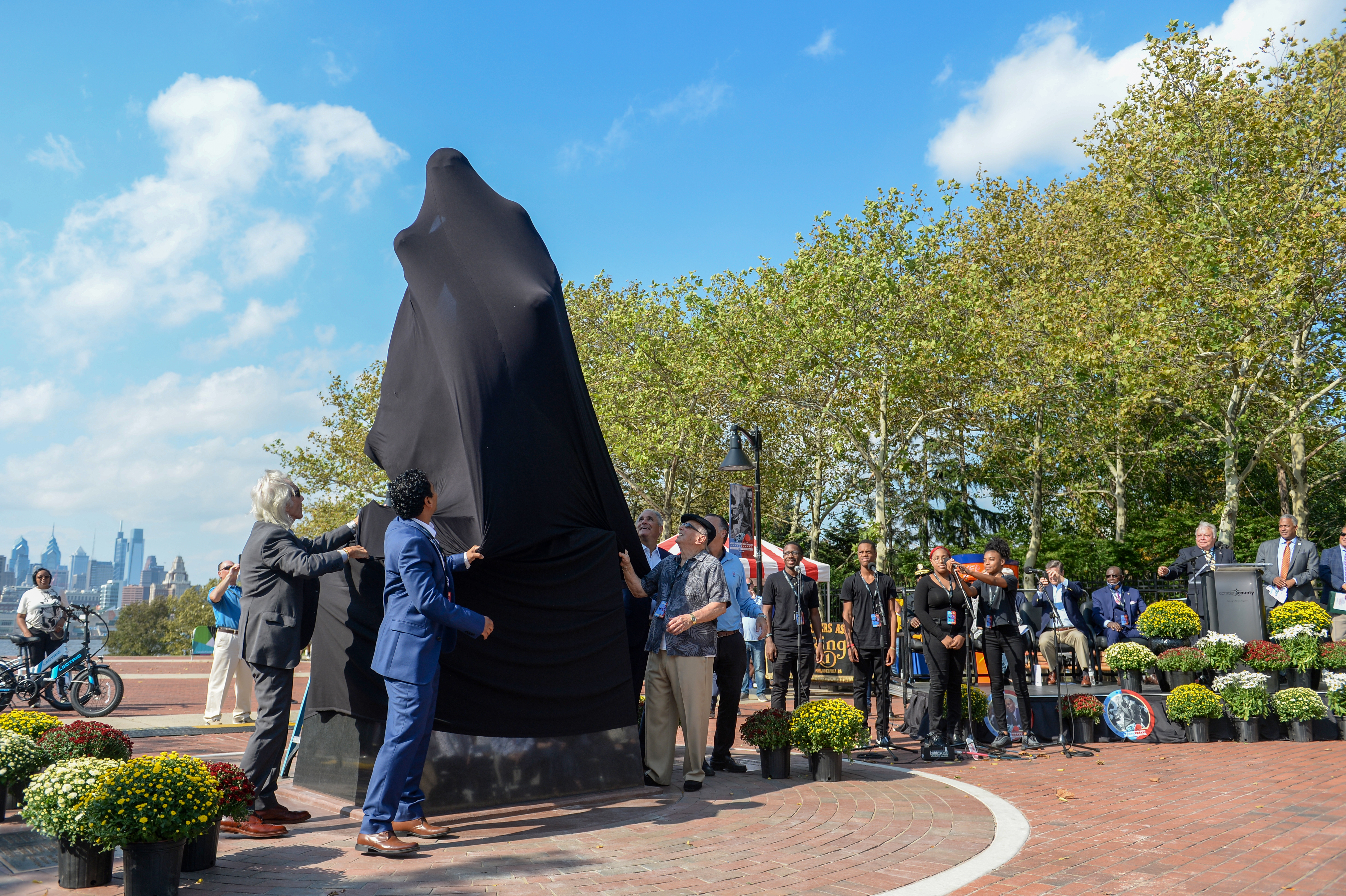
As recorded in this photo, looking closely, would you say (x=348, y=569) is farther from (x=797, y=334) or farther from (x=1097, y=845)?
(x=797, y=334)

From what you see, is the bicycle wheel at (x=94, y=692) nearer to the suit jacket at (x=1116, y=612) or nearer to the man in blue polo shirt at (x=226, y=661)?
the man in blue polo shirt at (x=226, y=661)

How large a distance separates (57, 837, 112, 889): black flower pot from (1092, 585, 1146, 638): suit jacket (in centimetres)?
1275

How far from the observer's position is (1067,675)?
47.6ft

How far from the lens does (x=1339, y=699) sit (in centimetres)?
964

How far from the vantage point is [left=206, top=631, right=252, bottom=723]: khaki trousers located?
34.4 feet

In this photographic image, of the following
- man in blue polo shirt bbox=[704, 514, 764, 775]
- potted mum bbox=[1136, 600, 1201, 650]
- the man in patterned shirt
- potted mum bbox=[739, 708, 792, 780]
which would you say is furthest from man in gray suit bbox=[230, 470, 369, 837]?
potted mum bbox=[1136, 600, 1201, 650]

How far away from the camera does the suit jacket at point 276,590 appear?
536 cm

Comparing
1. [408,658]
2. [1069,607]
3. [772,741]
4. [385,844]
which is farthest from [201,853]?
[1069,607]

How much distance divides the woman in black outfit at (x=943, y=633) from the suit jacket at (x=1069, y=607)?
15.0 ft

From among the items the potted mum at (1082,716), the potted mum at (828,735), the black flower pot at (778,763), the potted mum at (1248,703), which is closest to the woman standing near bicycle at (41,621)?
the black flower pot at (778,763)

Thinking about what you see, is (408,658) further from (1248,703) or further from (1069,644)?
(1069,644)

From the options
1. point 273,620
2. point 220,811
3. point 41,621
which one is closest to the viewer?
point 220,811

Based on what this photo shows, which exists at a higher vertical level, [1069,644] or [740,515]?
[740,515]

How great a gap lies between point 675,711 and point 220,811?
11.2 feet
